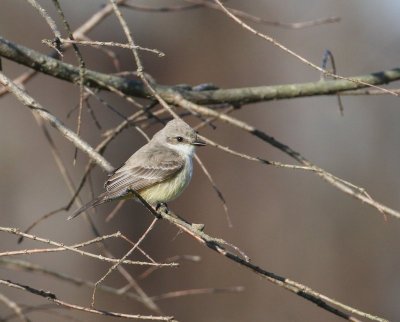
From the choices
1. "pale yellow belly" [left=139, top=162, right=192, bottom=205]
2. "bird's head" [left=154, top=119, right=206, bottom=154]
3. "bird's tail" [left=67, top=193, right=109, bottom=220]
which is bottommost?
"bird's tail" [left=67, top=193, right=109, bottom=220]

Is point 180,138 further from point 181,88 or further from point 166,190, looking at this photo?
point 181,88

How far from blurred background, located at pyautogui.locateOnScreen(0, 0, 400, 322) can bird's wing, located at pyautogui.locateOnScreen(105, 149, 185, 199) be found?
6824 millimetres

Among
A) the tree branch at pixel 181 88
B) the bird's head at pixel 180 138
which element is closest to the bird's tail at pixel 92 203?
the tree branch at pixel 181 88

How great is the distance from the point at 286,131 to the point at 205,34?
2442 millimetres

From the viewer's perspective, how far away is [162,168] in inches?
180

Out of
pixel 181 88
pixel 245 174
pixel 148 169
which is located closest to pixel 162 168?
pixel 148 169

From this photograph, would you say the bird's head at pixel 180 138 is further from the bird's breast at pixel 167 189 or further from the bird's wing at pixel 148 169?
the bird's breast at pixel 167 189

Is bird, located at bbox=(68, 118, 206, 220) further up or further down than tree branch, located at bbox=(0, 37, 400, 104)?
further down

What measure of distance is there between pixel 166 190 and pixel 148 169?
21 cm

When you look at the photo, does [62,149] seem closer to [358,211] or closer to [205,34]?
[205,34]

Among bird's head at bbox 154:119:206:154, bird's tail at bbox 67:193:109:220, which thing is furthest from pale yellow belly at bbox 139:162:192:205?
bird's tail at bbox 67:193:109:220

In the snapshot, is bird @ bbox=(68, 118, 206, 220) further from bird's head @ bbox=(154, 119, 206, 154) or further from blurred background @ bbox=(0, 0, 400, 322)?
blurred background @ bbox=(0, 0, 400, 322)

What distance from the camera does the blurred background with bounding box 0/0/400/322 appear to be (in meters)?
12.4

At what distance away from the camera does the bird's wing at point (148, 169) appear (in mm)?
4379
